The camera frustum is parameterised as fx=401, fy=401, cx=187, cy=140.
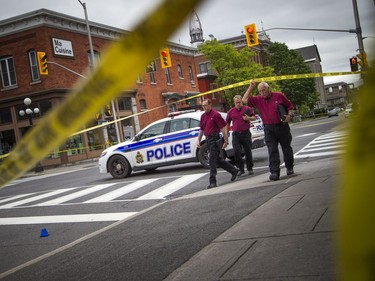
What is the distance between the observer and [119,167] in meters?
12.5

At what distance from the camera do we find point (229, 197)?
21.3 ft

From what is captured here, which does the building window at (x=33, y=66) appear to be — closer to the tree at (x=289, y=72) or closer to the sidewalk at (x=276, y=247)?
the sidewalk at (x=276, y=247)

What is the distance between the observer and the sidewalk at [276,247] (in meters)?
2.89

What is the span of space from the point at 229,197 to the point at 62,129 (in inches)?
223

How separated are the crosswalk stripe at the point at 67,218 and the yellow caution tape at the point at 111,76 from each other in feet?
18.9

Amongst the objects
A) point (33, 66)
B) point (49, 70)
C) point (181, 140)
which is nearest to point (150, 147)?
point (181, 140)

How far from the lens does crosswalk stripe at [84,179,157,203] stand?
891 cm

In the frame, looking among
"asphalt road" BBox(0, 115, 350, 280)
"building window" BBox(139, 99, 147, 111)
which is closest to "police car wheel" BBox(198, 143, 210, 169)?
"asphalt road" BBox(0, 115, 350, 280)

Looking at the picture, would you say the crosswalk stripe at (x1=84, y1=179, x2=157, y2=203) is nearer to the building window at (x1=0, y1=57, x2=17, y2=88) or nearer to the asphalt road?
the asphalt road

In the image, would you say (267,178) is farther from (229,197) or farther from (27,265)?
(27,265)

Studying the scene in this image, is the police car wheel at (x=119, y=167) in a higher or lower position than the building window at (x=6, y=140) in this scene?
lower

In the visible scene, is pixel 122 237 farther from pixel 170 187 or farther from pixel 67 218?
pixel 170 187

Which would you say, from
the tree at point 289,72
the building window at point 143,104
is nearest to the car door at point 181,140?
the building window at point 143,104

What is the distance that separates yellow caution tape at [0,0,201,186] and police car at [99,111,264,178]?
411 inches
